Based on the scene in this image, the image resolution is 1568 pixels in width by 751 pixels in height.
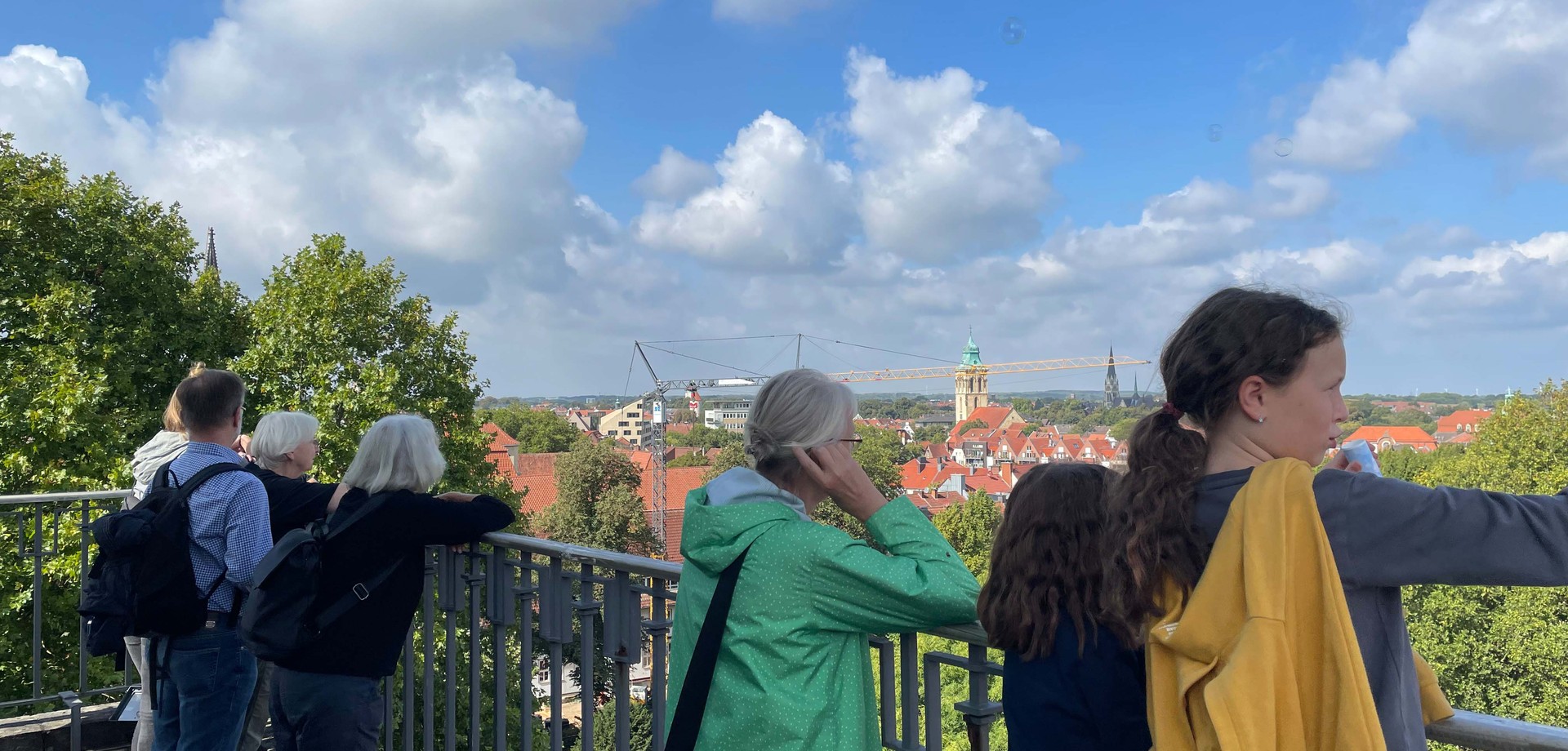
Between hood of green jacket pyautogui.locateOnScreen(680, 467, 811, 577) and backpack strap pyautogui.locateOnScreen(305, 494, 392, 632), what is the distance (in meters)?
1.47

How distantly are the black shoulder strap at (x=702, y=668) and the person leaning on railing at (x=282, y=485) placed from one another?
1.98m

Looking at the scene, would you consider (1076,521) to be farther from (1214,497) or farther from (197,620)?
(197,620)

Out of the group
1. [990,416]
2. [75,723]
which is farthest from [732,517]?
[990,416]

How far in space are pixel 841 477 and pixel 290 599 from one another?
1.96 metres

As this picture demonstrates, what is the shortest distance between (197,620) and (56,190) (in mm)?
21125

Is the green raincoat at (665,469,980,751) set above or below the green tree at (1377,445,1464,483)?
above

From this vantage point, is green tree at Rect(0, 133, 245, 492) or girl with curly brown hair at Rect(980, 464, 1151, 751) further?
green tree at Rect(0, 133, 245, 492)

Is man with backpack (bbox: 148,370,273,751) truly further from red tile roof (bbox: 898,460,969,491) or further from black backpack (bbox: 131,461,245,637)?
red tile roof (bbox: 898,460,969,491)

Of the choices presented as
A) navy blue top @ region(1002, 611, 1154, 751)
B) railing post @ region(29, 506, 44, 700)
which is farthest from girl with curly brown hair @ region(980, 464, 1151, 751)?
railing post @ region(29, 506, 44, 700)

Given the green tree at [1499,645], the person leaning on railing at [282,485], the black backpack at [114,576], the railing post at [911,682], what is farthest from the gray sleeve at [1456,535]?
the green tree at [1499,645]

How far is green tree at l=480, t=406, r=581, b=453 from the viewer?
10719 cm

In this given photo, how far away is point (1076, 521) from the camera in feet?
5.82

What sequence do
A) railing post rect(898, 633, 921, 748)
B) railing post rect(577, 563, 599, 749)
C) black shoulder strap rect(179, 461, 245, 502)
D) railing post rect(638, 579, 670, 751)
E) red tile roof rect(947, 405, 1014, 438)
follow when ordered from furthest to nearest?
red tile roof rect(947, 405, 1014, 438)
black shoulder strap rect(179, 461, 245, 502)
railing post rect(577, 563, 599, 749)
railing post rect(638, 579, 670, 751)
railing post rect(898, 633, 921, 748)

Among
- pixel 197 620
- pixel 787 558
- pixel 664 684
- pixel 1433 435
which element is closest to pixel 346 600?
pixel 197 620
